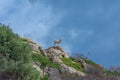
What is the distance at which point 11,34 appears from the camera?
21.0 m

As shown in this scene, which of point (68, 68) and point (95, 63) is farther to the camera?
point (95, 63)

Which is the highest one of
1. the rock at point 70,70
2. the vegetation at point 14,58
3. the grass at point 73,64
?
the grass at point 73,64

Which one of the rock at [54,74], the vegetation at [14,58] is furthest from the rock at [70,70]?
the vegetation at [14,58]

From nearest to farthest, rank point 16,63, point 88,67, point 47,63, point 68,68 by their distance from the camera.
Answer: point 16,63
point 47,63
point 68,68
point 88,67

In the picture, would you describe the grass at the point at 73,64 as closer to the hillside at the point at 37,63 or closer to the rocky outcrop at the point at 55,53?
the hillside at the point at 37,63

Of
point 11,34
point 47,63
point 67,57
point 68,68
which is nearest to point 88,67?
point 67,57

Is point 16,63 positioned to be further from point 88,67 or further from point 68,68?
point 88,67

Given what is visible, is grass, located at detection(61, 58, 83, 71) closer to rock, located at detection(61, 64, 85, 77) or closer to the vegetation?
rock, located at detection(61, 64, 85, 77)

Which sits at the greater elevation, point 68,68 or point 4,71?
point 68,68

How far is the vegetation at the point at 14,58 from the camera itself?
2008cm

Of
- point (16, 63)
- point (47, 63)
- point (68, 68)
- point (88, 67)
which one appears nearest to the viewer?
point (16, 63)

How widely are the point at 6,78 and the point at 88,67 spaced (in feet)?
101

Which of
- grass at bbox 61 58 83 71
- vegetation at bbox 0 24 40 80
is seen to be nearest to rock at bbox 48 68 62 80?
grass at bbox 61 58 83 71

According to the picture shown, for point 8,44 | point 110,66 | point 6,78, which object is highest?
point 110,66
